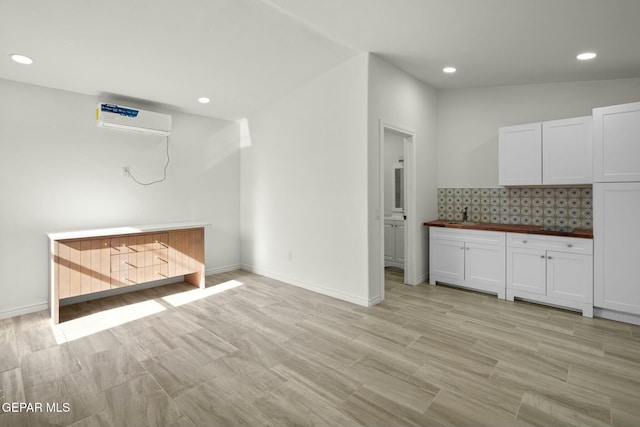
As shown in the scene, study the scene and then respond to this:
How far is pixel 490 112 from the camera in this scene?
14.4 feet

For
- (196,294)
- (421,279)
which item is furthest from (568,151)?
(196,294)

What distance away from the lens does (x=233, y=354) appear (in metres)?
2.58

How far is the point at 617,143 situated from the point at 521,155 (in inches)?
34.9

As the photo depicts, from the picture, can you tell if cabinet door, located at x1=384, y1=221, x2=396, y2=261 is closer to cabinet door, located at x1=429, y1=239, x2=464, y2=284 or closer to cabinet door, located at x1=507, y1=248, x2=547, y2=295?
cabinet door, located at x1=429, y1=239, x2=464, y2=284

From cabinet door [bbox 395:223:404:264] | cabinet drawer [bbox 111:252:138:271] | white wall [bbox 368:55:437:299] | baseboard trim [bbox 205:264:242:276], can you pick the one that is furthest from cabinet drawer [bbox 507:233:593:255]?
cabinet drawer [bbox 111:252:138:271]

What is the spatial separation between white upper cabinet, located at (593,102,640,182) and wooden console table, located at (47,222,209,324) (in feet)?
15.2

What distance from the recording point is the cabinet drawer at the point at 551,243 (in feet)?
10.7

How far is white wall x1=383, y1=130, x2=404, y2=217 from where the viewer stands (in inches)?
223

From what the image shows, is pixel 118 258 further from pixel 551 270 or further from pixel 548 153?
pixel 548 153

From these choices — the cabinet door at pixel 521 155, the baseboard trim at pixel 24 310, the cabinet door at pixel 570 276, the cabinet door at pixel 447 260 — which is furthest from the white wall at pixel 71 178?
the cabinet door at pixel 570 276

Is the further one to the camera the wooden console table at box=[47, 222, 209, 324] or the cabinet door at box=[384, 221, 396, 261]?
the cabinet door at box=[384, 221, 396, 261]

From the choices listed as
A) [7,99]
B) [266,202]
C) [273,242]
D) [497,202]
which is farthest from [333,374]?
[7,99]

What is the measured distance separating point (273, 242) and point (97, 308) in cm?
230

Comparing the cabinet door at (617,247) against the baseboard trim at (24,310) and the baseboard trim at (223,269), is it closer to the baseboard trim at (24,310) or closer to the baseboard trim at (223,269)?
the baseboard trim at (223,269)
